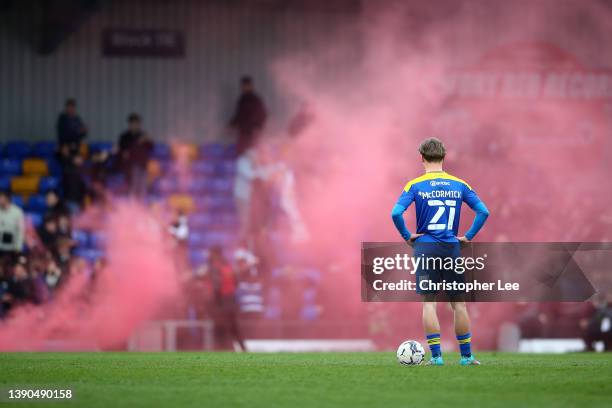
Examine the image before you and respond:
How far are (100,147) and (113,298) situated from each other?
17.6 ft

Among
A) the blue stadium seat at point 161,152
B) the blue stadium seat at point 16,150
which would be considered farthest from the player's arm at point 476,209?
the blue stadium seat at point 16,150

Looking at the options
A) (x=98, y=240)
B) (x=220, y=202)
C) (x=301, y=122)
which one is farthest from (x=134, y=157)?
(x=301, y=122)

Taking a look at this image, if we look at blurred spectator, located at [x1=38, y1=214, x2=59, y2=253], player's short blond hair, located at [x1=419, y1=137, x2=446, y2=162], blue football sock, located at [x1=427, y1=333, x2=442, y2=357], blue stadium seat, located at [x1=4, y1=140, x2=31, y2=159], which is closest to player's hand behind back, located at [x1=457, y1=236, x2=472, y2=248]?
player's short blond hair, located at [x1=419, y1=137, x2=446, y2=162]

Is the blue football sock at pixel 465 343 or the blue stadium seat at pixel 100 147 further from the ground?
the blue stadium seat at pixel 100 147

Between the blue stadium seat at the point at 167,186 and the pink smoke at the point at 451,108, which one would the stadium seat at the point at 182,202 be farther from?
the pink smoke at the point at 451,108

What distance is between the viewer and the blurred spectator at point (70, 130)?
868 inches

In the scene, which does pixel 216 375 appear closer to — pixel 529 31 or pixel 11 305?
pixel 11 305

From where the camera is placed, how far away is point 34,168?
75.7 feet

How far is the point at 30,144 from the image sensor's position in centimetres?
2402

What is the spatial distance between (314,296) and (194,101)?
6.62m

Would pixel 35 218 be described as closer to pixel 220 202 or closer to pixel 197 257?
pixel 197 257

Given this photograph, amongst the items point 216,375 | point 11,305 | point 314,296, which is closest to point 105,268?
point 11,305

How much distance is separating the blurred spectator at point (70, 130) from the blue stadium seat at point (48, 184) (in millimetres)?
824

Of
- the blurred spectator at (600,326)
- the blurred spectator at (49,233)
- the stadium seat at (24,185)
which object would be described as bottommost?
the blurred spectator at (600,326)
